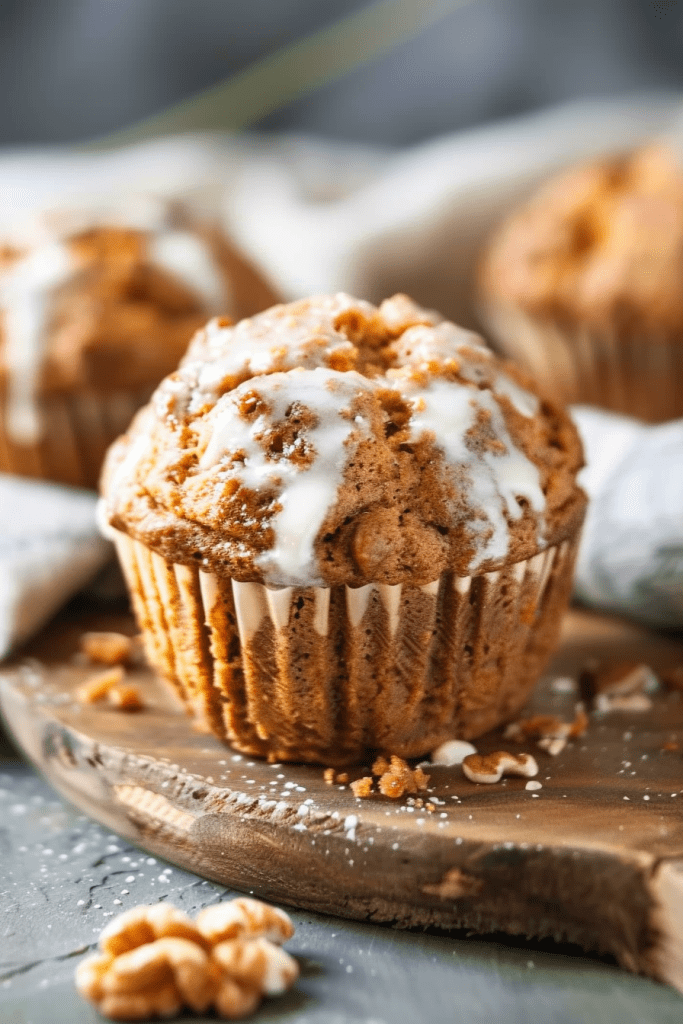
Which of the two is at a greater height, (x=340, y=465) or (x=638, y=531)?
(x=340, y=465)

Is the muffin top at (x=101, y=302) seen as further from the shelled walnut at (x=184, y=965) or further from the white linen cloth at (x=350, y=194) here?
the shelled walnut at (x=184, y=965)

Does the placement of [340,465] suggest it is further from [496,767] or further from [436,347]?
[496,767]

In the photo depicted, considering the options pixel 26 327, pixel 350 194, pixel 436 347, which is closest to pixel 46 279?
pixel 26 327

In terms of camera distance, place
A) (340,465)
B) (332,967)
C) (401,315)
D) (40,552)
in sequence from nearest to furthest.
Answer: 1. (332,967)
2. (340,465)
3. (401,315)
4. (40,552)

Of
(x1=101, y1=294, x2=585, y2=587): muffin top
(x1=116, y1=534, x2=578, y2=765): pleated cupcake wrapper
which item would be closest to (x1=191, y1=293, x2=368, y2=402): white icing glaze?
(x1=101, y1=294, x2=585, y2=587): muffin top

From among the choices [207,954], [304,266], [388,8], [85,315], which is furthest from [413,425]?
[388,8]

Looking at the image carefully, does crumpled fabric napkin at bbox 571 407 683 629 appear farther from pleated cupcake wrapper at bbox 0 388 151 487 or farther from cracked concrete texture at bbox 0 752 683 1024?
pleated cupcake wrapper at bbox 0 388 151 487
